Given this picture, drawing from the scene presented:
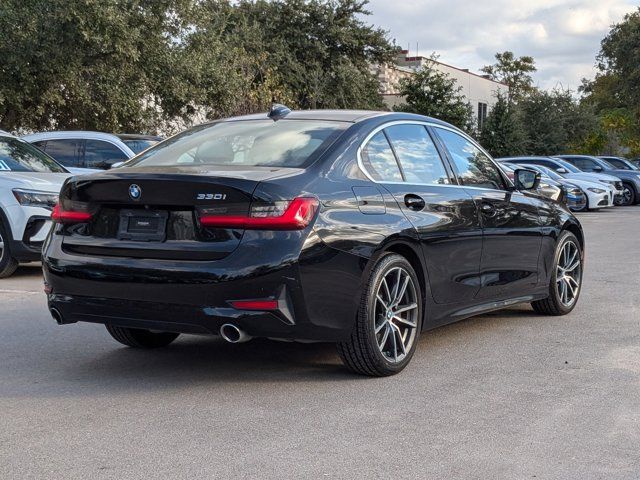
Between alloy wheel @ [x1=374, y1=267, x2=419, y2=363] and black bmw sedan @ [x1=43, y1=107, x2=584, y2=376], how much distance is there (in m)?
0.01

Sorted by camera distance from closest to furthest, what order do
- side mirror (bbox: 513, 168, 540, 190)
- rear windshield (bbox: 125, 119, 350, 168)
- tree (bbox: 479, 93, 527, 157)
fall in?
rear windshield (bbox: 125, 119, 350, 168) < side mirror (bbox: 513, 168, 540, 190) < tree (bbox: 479, 93, 527, 157)

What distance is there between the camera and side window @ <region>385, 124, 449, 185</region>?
6383 mm

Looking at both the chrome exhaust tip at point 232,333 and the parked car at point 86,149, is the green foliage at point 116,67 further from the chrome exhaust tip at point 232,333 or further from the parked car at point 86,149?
the chrome exhaust tip at point 232,333

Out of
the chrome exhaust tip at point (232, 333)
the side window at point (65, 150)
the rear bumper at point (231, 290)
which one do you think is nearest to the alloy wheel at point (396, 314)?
the rear bumper at point (231, 290)

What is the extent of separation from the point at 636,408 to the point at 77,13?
19237mm

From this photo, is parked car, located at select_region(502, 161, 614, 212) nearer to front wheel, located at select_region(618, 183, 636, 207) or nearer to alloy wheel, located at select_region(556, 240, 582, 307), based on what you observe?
front wheel, located at select_region(618, 183, 636, 207)

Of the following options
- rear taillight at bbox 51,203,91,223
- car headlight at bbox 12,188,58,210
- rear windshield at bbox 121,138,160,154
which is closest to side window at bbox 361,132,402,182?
rear taillight at bbox 51,203,91,223

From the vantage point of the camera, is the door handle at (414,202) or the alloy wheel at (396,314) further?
the door handle at (414,202)

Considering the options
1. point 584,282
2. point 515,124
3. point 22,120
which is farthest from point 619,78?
point 584,282

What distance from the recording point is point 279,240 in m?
5.16

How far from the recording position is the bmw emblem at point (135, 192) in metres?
5.40

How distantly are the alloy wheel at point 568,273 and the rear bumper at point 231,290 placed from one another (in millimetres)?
3192

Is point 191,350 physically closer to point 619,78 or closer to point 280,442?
point 280,442

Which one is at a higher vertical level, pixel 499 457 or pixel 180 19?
pixel 180 19
